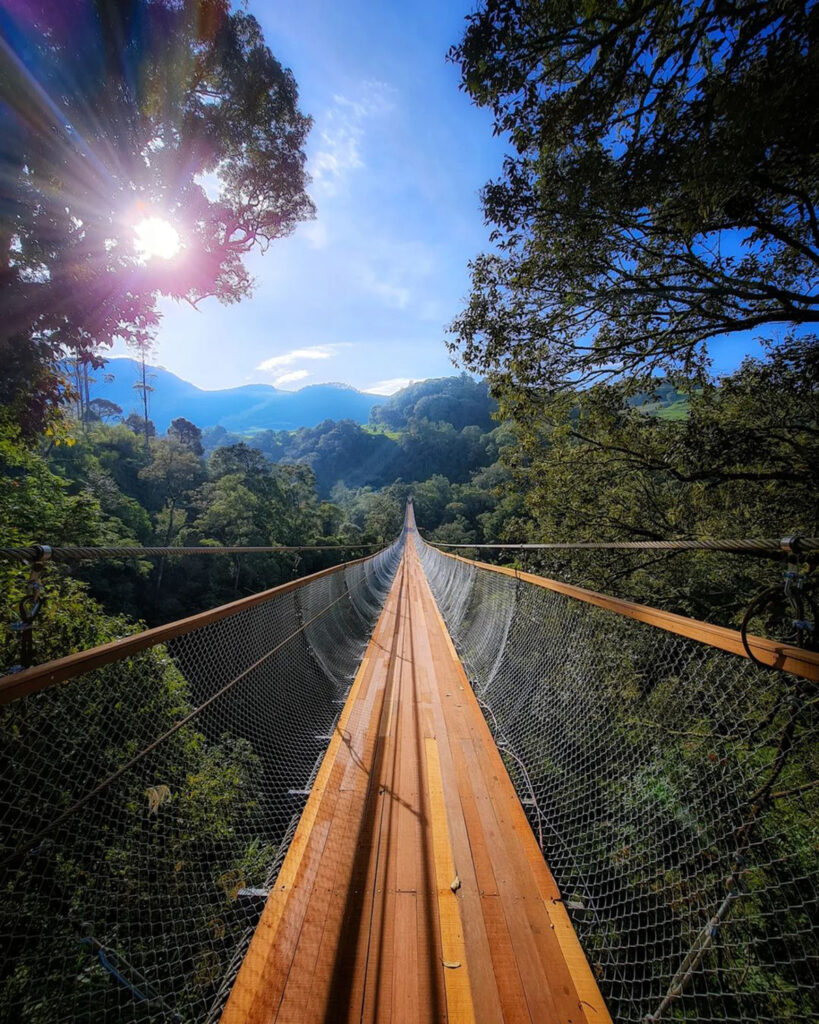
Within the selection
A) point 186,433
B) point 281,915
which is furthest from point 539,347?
point 186,433

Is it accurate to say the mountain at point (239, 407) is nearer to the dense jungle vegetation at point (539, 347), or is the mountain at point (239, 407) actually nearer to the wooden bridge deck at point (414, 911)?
the dense jungle vegetation at point (539, 347)

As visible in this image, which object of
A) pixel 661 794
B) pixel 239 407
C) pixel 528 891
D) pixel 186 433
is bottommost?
pixel 528 891

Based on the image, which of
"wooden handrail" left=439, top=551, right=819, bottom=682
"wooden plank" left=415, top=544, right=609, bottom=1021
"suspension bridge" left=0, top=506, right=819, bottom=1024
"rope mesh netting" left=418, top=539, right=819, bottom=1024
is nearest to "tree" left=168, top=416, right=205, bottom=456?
"suspension bridge" left=0, top=506, right=819, bottom=1024

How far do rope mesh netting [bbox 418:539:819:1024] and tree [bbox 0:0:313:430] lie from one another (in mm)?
5720

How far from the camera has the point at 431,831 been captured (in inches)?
64.5

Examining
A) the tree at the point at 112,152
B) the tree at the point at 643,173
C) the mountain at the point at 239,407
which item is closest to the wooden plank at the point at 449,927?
the tree at the point at 643,173

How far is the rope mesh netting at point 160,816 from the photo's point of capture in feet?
3.95

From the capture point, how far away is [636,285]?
409cm

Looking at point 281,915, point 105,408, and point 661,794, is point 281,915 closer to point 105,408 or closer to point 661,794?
point 661,794

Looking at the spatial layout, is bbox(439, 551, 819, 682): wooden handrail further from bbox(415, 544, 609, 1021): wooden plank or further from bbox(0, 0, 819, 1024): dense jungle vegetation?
bbox(415, 544, 609, 1021): wooden plank

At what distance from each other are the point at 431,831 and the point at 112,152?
25.4 ft

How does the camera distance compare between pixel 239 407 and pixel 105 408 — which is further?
pixel 239 407

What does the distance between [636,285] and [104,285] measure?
6.58 meters

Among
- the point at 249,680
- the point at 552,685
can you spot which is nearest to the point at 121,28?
the point at 249,680
